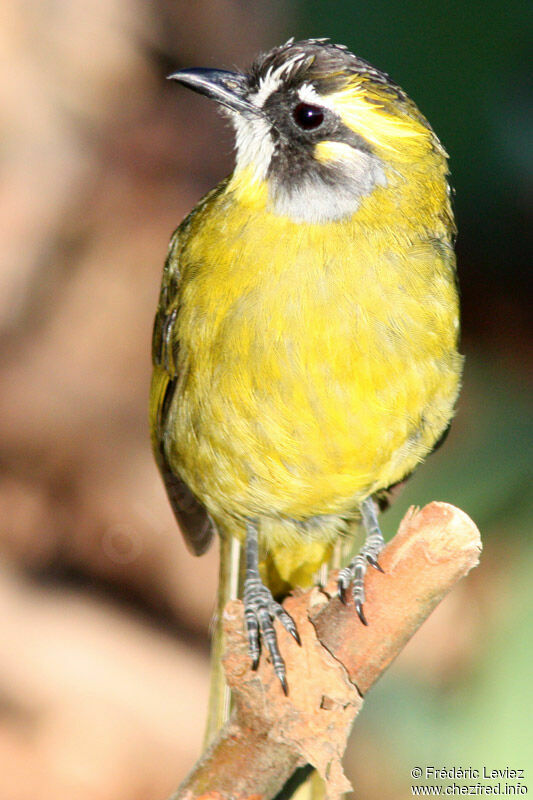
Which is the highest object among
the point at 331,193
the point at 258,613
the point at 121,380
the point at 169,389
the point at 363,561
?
the point at 331,193

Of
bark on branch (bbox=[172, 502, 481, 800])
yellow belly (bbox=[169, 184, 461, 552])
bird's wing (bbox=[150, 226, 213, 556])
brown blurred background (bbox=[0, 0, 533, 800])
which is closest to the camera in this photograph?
bark on branch (bbox=[172, 502, 481, 800])

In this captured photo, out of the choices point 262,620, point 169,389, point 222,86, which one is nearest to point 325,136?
point 222,86

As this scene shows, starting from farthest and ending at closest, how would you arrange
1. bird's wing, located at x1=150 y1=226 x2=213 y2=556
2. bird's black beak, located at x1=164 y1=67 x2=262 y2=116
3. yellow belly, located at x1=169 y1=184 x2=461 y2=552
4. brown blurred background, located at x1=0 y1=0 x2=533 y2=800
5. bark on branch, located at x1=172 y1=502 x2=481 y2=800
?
1. brown blurred background, located at x1=0 y1=0 x2=533 y2=800
2. bird's wing, located at x1=150 y1=226 x2=213 y2=556
3. bird's black beak, located at x1=164 y1=67 x2=262 y2=116
4. yellow belly, located at x1=169 y1=184 x2=461 y2=552
5. bark on branch, located at x1=172 y1=502 x2=481 y2=800

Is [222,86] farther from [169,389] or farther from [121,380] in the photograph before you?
[121,380]

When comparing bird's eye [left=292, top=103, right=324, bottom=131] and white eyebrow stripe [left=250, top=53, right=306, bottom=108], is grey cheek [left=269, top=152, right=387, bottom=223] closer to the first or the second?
bird's eye [left=292, top=103, right=324, bottom=131]

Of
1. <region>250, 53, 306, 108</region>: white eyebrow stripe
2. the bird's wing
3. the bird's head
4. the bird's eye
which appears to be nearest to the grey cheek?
the bird's head

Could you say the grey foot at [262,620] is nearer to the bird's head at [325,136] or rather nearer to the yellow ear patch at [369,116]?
the bird's head at [325,136]
